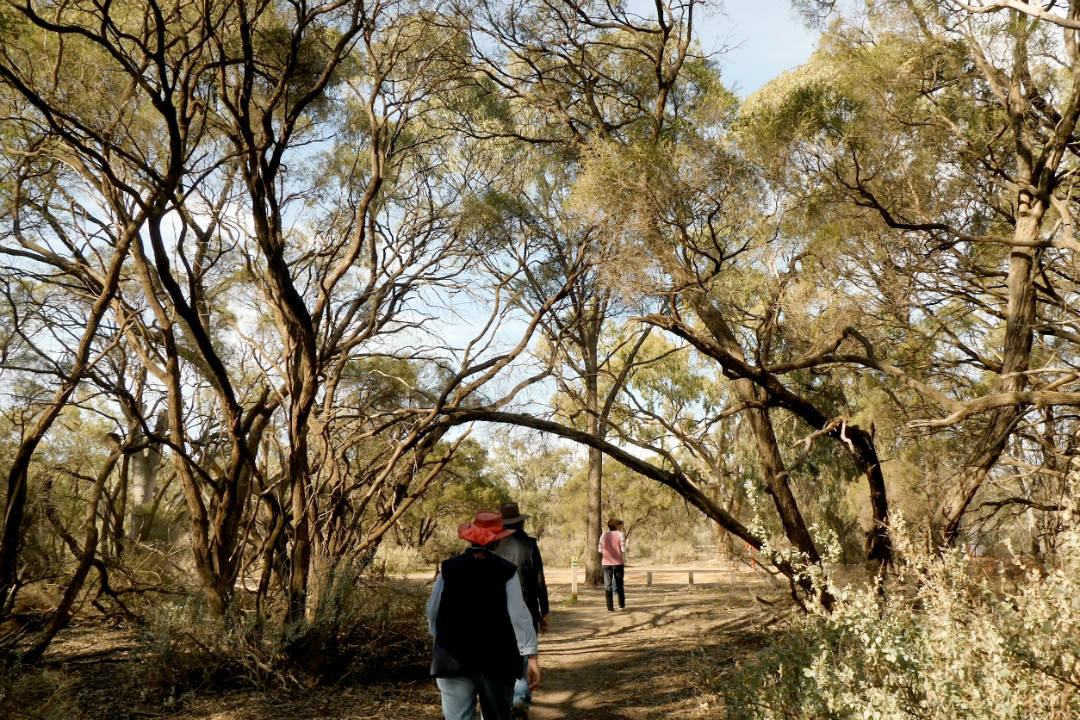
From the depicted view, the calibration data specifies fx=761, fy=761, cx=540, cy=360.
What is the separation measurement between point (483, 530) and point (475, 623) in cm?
57

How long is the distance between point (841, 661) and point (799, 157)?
24.6 ft

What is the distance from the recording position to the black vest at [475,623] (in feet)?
13.8

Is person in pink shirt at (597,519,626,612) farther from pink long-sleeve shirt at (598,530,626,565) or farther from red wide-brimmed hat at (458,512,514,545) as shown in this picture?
red wide-brimmed hat at (458,512,514,545)

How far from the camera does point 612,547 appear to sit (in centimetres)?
1273

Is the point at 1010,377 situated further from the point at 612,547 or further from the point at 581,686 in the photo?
the point at 612,547

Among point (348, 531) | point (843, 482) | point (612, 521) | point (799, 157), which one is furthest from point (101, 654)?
point (843, 482)

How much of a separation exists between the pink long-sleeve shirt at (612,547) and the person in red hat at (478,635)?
327 inches

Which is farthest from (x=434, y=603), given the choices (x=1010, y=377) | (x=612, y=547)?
(x=612, y=547)

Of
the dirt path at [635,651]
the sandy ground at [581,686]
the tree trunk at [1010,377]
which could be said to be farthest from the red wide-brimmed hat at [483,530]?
the tree trunk at [1010,377]

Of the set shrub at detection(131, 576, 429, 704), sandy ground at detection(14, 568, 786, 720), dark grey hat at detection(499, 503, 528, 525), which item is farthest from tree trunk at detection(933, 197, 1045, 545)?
shrub at detection(131, 576, 429, 704)

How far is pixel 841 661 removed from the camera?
4.29 meters

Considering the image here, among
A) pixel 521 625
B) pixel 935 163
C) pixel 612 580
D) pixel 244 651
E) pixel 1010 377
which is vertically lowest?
pixel 244 651

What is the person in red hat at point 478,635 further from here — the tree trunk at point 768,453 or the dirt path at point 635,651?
the tree trunk at point 768,453

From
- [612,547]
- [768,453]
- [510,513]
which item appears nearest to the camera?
[510,513]
